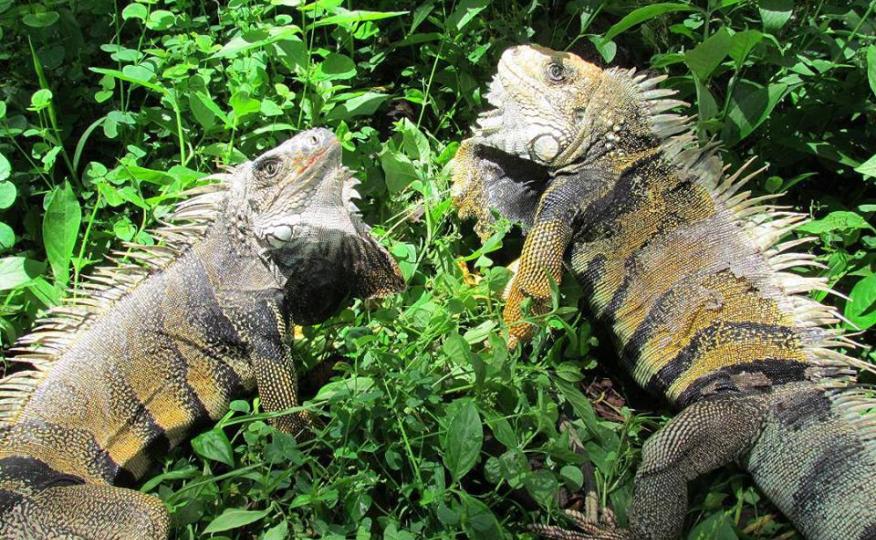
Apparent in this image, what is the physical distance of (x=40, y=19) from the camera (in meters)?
3.72

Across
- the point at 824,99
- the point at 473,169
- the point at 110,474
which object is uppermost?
the point at 824,99

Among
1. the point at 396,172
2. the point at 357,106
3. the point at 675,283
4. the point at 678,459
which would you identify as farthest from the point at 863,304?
the point at 357,106

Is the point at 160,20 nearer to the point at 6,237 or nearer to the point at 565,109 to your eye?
the point at 6,237

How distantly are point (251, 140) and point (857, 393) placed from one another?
2.43m

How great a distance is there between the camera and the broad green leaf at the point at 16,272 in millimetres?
3180

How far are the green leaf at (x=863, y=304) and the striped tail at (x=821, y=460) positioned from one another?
37cm

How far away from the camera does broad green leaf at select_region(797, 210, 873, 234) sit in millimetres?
3358

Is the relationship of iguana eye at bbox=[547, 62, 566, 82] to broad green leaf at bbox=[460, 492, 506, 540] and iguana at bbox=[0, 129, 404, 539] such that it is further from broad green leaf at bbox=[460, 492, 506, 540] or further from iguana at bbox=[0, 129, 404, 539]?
broad green leaf at bbox=[460, 492, 506, 540]

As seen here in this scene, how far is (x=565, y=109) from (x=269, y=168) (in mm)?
1095

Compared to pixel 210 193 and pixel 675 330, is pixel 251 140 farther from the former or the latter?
pixel 675 330

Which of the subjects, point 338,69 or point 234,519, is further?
point 338,69

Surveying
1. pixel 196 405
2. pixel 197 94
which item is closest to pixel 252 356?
pixel 196 405

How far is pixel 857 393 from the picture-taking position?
2.85 meters

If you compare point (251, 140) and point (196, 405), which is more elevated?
point (251, 140)
